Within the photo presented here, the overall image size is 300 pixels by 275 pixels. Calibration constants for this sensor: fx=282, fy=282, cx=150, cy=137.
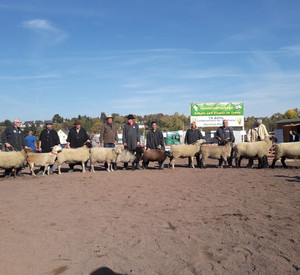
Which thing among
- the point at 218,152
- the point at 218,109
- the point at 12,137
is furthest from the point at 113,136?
the point at 218,109

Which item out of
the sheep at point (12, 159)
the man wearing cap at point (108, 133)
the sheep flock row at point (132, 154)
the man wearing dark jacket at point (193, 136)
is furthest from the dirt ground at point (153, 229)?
the man wearing dark jacket at point (193, 136)

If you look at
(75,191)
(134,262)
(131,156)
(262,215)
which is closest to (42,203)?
(75,191)

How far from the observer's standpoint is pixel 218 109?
93.7ft

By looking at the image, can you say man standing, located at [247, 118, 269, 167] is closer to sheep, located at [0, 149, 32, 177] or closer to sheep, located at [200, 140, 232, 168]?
sheep, located at [200, 140, 232, 168]

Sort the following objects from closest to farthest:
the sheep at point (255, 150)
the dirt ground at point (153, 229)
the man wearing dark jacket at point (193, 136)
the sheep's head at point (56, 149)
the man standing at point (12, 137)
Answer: the dirt ground at point (153, 229), the man standing at point (12, 137), the sheep's head at point (56, 149), the sheep at point (255, 150), the man wearing dark jacket at point (193, 136)

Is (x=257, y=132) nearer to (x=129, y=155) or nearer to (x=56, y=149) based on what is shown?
(x=129, y=155)

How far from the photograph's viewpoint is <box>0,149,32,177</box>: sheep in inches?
444

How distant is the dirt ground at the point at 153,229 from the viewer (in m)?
3.90

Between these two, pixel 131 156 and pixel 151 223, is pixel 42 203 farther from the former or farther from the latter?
pixel 131 156

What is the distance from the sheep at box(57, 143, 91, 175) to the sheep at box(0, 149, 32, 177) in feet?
4.77

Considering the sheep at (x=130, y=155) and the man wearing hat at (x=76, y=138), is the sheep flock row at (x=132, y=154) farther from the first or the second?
the man wearing hat at (x=76, y=138)

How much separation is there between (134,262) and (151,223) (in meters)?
1.55

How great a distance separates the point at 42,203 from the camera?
7.18m

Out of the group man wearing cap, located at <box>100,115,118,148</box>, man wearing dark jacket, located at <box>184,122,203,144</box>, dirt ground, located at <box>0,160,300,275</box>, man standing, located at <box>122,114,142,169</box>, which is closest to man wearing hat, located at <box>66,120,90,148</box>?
man wearing cap, located at <box>100,115,118,148</box>
